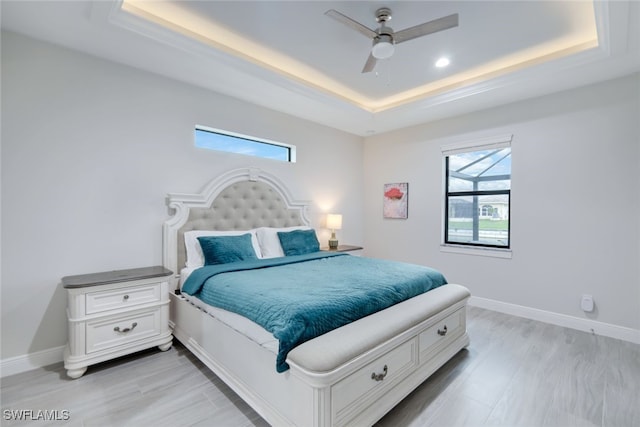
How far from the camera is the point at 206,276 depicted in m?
2.42

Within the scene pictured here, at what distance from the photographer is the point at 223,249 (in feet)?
9.58

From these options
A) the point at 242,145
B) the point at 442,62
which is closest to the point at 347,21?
the point at 442,62

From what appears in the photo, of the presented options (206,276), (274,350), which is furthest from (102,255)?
(274,350)

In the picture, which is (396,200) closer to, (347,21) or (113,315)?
(347,21)

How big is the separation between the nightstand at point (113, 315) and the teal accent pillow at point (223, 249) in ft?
1.36

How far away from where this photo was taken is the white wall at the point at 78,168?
7.43 ft

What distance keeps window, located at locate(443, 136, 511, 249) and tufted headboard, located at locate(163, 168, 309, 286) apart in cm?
217

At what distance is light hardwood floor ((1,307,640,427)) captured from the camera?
1.77 m

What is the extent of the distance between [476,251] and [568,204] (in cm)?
113

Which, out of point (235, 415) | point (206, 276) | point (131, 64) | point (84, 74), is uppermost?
point (131, 64)

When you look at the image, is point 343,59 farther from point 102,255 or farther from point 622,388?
point 622,388

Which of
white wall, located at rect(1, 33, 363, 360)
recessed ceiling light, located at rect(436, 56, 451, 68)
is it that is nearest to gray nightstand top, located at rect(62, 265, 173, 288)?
white wall, located at rect(1, 33, 363, 360)

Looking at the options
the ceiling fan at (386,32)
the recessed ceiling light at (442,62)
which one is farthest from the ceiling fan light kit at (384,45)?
the recessed ceiling light at (442,62)

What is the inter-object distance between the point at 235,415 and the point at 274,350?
0.54m
